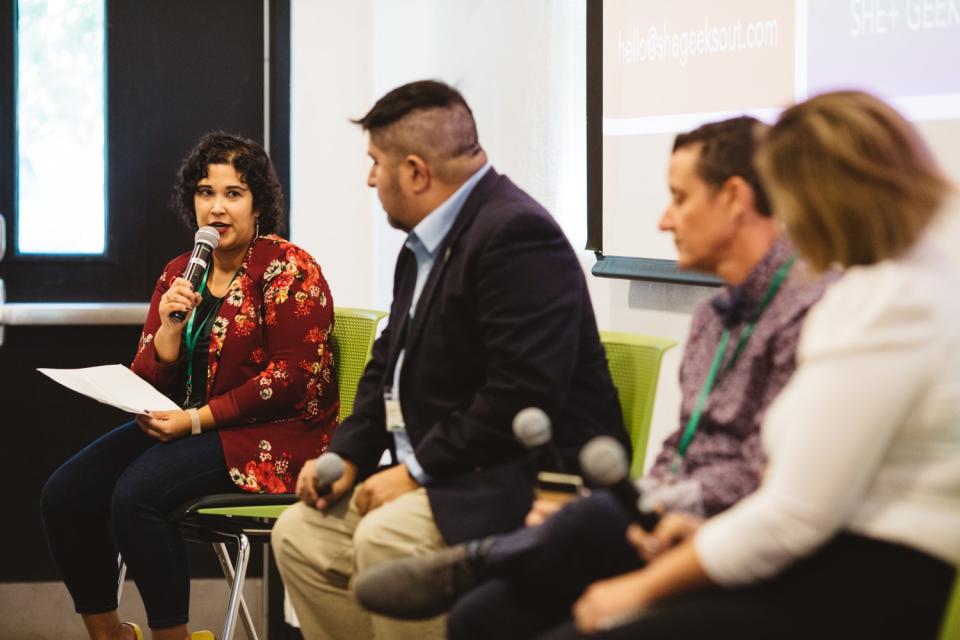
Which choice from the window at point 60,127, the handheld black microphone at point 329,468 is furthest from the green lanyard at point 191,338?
the window at point 60,127

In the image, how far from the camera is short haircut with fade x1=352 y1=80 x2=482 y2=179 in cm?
238

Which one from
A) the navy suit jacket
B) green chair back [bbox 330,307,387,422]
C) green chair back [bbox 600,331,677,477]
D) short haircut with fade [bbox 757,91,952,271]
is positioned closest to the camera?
short haircut with fade [bbox 757,91,952,271]

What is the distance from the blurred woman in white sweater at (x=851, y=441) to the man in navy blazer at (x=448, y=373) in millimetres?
676

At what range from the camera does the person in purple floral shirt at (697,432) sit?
170 cm

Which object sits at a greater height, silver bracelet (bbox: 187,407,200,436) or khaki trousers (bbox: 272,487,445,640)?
silver bracelet (bbox: 187,407,200,436)

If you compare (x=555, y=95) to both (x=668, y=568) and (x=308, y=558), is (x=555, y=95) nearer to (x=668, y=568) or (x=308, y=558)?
(x=308, y=558)

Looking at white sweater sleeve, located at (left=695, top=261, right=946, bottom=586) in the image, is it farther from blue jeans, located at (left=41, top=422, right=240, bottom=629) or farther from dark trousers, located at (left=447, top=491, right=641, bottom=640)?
blue jeans, located at (left=41, top=422, right=240, bottom=629)

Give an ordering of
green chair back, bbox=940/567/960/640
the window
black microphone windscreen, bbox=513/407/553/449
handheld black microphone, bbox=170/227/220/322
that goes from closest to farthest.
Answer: green chair back, bbox=940/567/960/640
black microphone windscreen, bbox=513/407/553/449
handheld black microphone, bbox=170/227/220/322
the window

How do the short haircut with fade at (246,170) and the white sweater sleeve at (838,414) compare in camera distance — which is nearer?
the white sweater sleeve at (838,414)

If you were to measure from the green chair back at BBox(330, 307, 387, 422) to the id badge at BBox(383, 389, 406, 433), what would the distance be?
25.5 inches

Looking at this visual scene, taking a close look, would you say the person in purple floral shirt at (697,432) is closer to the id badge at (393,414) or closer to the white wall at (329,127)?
the id badge at (393,414)

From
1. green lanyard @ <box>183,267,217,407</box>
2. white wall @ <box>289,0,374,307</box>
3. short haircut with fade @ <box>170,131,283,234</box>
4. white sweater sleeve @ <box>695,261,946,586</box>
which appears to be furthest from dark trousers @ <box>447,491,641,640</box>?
white wall @ <box>289,0,374,307</box>

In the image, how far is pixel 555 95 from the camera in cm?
337

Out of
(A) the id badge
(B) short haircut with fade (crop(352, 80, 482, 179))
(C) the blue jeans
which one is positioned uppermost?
(B) short haircut with fade (crop(352, 80, 482, 179))
